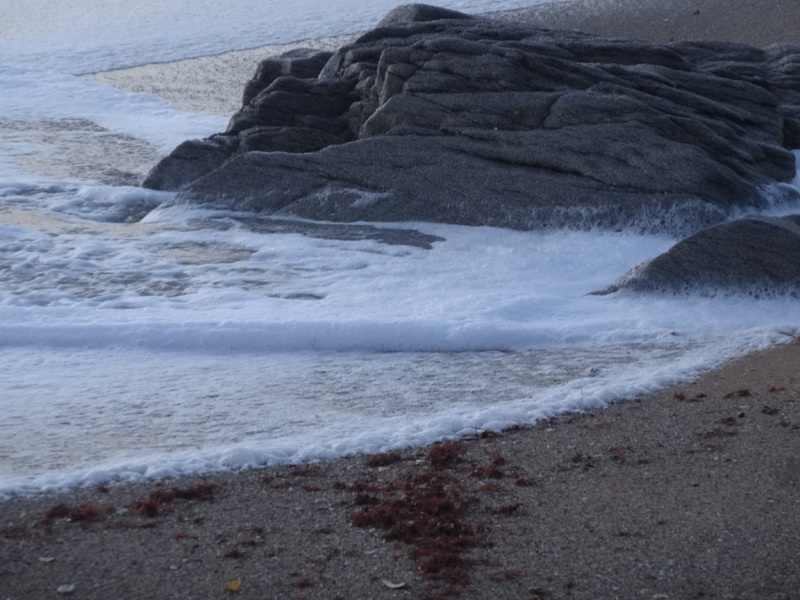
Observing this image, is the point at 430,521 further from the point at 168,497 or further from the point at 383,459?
the point at 168,497

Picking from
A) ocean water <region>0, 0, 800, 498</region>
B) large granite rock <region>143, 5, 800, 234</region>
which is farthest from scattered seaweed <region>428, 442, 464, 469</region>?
large granite rock <region>143, 5, 800, 234</region>

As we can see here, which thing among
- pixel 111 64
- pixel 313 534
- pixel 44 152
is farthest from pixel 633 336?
pixel 111 64

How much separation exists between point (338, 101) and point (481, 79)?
5.94 feet

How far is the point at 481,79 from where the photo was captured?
955cm

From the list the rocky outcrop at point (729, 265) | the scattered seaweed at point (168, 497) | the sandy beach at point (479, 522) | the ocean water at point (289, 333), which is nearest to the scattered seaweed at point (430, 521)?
the sandy beach at point (479, 522)

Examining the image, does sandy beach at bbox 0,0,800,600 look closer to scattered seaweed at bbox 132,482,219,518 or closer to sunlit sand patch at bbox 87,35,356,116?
scattered seaweed at bbox 132,482,219,518

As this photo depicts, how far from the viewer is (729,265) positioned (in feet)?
21.4

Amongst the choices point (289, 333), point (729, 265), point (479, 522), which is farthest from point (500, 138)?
point (479, 522)

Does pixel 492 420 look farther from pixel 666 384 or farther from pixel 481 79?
pixel 481 79

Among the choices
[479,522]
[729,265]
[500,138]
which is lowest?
[479,522]

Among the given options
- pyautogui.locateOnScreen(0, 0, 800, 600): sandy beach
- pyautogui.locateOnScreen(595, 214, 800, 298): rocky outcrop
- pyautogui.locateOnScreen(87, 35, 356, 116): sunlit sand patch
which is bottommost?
pyautogui.locateOnScreen(0, 0, 800, 600): sandy beach

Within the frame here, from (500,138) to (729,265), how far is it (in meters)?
3.06

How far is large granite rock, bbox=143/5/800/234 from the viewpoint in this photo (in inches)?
329

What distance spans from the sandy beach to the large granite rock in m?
3.84
